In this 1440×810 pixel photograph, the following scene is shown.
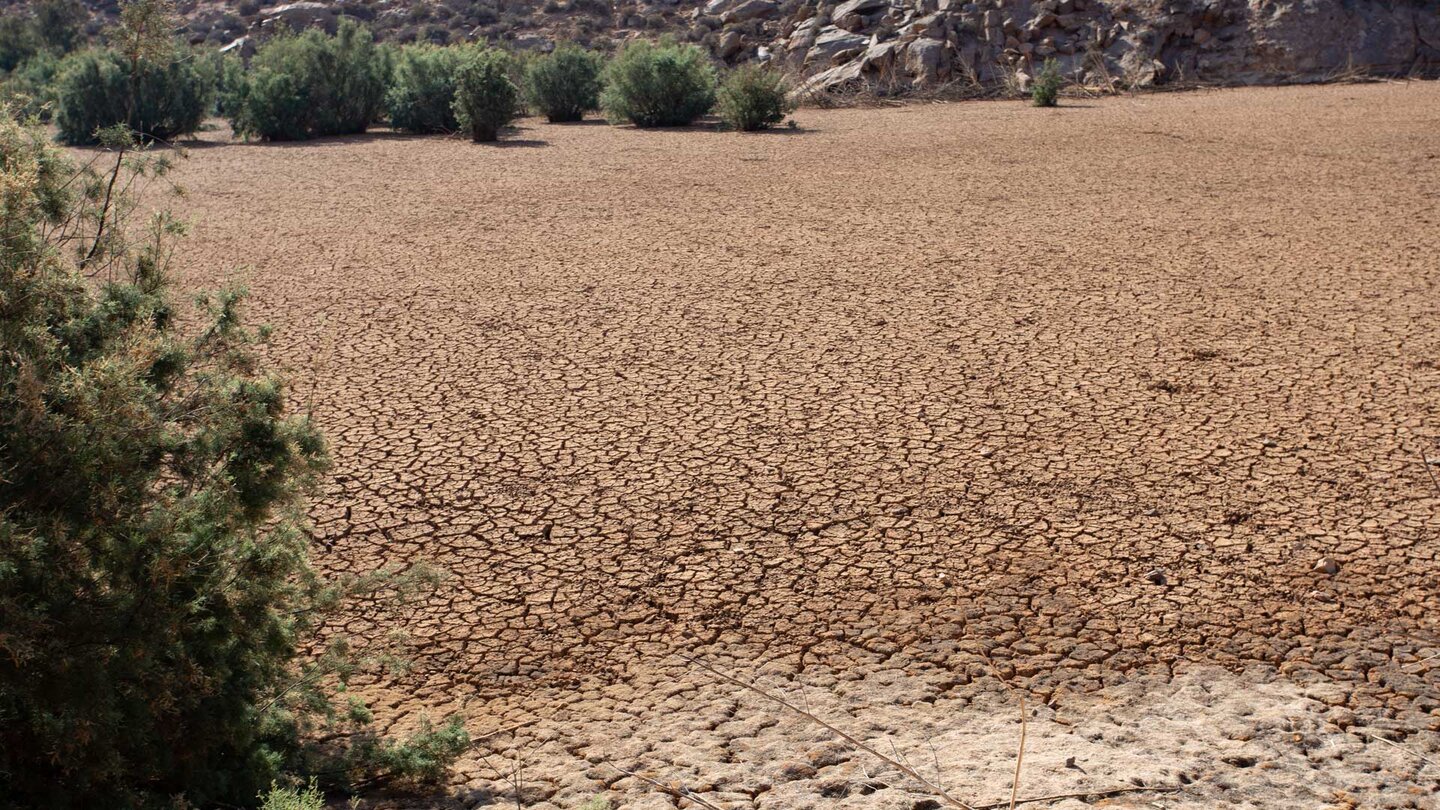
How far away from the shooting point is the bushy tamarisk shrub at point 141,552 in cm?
266

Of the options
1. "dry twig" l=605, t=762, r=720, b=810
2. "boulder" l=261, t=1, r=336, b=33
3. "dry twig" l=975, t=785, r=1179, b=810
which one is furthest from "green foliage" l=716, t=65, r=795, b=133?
"boulder" l=261, t=1, r=336, b=33

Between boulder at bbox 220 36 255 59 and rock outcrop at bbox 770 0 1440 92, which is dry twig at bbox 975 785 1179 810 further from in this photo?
boulder at bbox 220 36 255 59

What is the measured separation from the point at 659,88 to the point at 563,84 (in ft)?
7.73

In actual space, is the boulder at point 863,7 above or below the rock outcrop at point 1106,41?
above

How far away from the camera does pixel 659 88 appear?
19.2 meters

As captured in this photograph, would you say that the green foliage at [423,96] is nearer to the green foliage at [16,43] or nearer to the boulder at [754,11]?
the boulder at [754,11]

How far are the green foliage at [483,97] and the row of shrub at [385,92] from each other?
0.05 ft

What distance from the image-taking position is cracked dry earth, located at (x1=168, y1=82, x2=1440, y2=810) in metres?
3.59

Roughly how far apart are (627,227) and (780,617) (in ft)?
22.6

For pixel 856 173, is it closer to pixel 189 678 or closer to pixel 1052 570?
pixel 1052 570

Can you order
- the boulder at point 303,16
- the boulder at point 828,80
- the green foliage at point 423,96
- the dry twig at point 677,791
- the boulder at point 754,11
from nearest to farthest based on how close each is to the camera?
the dry twig at point 677,791 → the green foliage at point 423,96 → the boulder at point 828,80 → the boulder at point 754,11 → the boulder at point 303,16

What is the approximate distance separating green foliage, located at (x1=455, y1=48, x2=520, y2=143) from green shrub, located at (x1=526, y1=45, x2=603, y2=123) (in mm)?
2595

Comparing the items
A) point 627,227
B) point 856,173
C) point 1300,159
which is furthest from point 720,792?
point 1300,159

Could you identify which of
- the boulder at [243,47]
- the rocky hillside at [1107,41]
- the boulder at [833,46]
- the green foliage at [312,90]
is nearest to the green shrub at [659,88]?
the green foliage at [312,90]
